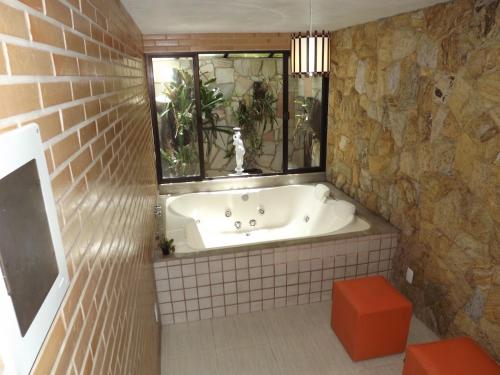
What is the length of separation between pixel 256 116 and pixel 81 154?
5004mm

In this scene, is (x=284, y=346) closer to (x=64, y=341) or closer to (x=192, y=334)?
(x=192, y=334)

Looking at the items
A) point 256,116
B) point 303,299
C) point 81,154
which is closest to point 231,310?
point 303,299

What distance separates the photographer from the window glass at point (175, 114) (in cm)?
464

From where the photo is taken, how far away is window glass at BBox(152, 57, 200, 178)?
4.64m

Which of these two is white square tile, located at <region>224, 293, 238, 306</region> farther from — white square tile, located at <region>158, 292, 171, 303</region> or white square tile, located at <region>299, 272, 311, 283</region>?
white square tile, located at <region>299, 272, 311, 283</region>

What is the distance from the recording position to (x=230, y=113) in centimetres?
581

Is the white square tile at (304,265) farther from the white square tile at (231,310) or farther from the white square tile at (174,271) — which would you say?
the white square tile at (174,271)

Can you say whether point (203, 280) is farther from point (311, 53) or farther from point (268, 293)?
point (311, 53)

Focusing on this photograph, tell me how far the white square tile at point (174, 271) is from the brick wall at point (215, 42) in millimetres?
2429

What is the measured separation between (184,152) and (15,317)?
438cm

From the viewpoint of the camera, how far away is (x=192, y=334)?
2.84m

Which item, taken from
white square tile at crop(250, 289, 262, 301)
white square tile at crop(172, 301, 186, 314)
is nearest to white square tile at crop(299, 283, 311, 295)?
white square tile at crop(250, 289, 262, 301)

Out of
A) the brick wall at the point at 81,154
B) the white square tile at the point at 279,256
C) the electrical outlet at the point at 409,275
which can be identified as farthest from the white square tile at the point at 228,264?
the electrical outlet at the point at 409,275

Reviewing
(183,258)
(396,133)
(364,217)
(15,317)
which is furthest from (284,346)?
(15,317)
